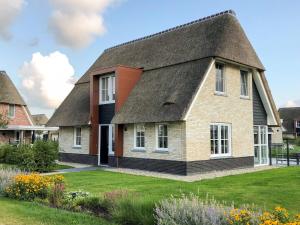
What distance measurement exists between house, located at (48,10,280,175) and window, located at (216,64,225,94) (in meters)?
0.06

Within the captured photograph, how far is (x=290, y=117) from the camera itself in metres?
76.6

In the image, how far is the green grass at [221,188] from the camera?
32.9ft

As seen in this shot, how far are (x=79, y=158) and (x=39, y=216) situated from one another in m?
Result: 16.4

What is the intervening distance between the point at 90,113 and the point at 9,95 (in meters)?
20.7

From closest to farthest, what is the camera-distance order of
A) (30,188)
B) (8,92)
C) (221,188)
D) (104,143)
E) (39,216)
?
1. (39,216)
2. (30,188)
3. (221,188)
4. (104,143)
5. (8,92)

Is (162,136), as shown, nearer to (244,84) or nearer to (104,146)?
(104,146)

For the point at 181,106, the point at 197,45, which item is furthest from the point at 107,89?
the point at 181,106

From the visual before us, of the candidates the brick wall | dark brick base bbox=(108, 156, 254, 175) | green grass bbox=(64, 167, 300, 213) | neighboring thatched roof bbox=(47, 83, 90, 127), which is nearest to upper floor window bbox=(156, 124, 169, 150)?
dark brick base bbox=(108, 156, 254, 175)

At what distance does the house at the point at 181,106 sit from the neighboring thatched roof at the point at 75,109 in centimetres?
11

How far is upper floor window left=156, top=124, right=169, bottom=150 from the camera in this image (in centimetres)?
1777

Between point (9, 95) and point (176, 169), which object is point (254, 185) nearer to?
point (176, 169)

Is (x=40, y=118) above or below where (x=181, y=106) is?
above

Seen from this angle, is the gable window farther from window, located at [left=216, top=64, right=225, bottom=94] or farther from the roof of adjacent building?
window, located at [left=216, top=64, right=225, bottom=94]

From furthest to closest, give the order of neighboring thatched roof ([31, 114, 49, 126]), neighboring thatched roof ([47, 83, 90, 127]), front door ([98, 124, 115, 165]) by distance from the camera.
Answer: neighboring thatched roof ([31, 114, 49, 126]), neighboring thatched roof ([47, 83, 90, 127]), front door ([98, 124, 115, 165])
